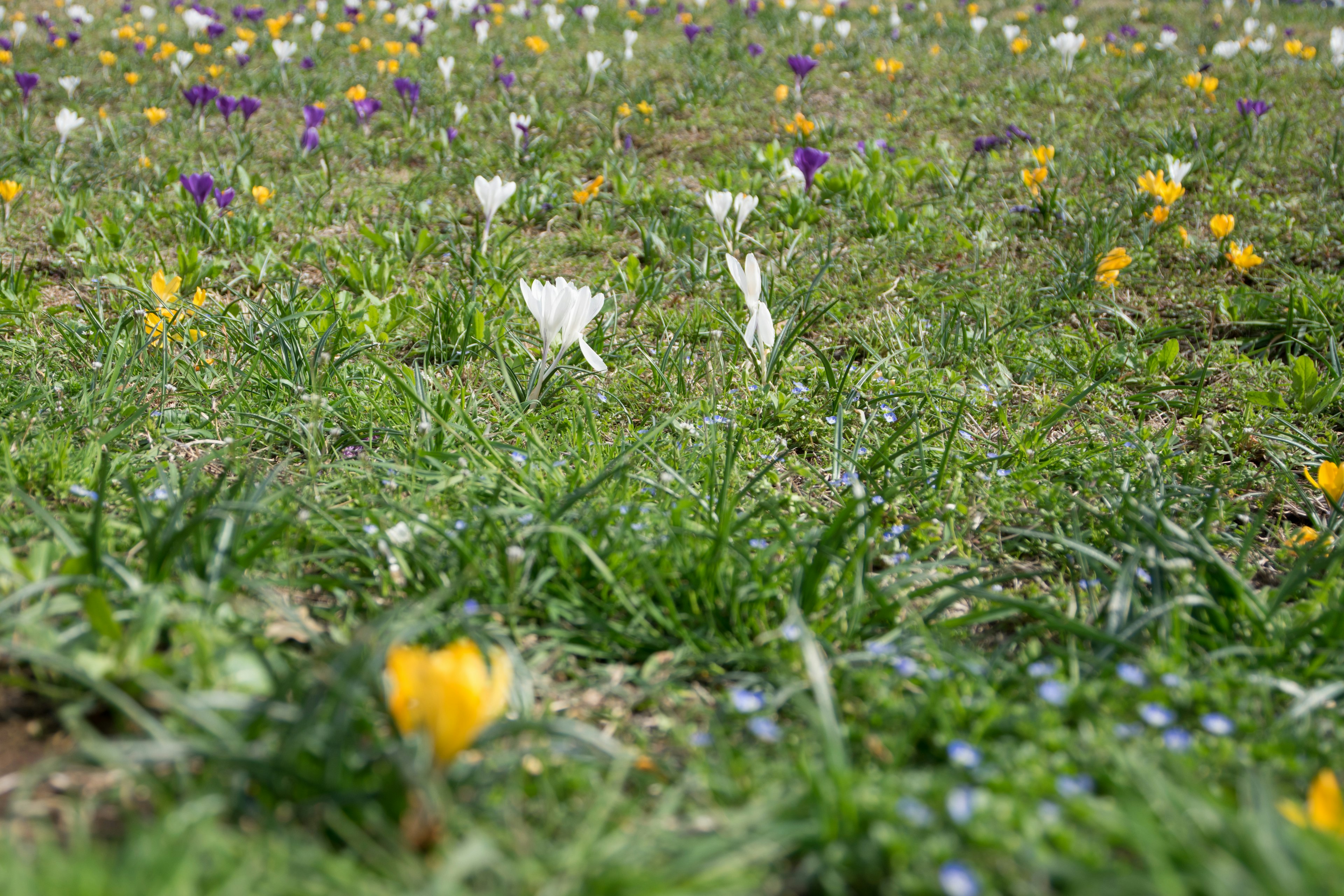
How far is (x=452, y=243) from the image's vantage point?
430cm

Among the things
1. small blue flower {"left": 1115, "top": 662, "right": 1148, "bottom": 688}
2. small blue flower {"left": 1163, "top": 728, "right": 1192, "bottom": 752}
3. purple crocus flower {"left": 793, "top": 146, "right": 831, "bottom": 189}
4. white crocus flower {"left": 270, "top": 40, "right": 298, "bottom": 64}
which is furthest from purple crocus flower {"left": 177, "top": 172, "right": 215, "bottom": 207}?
small blue flower {"left": 1163, "top": 728, "right": 1192, "bottom": 752}

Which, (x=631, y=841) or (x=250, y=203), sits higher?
(x=250, y=203)

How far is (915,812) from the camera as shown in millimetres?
1290

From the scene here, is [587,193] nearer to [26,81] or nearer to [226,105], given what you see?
[226,105]

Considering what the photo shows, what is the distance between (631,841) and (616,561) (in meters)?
0.76

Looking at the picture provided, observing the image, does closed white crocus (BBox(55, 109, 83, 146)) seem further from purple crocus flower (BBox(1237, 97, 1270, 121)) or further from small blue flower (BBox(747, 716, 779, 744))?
purple crocus flower (BBox(1237, 97, 1270, 121))

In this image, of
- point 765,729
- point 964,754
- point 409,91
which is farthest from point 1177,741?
point 409,91

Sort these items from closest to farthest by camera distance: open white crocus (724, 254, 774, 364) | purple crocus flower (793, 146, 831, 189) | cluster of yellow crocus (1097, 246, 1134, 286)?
open white crocus (724, 254, 774, 364)
cluster of yellow crocus (1097, 246, 1134, 286)
purple crocus flower (793, 146, 831, 189)

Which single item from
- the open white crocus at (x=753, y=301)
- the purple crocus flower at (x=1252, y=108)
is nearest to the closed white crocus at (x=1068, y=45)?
the purple crocus flower at (x=1252, y=108)

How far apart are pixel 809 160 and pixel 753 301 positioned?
64.7 inches

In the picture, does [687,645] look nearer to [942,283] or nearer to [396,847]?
[396,847]

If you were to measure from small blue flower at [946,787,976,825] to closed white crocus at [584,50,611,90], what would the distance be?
20.4 ft

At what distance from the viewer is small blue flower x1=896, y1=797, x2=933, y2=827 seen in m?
1.28

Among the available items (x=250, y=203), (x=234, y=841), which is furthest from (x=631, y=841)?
(x=250, y=203)
